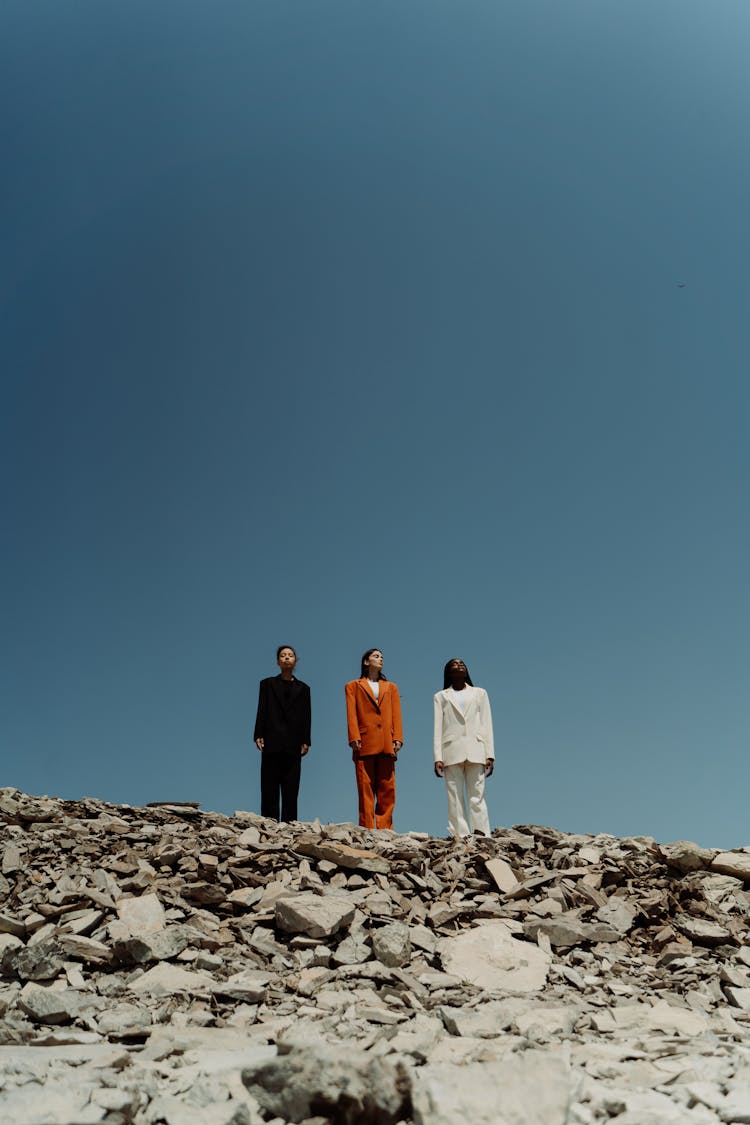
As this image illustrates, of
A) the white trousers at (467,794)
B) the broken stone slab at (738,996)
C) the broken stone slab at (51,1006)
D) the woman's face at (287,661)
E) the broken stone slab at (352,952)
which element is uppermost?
the woman's face at (287,661)

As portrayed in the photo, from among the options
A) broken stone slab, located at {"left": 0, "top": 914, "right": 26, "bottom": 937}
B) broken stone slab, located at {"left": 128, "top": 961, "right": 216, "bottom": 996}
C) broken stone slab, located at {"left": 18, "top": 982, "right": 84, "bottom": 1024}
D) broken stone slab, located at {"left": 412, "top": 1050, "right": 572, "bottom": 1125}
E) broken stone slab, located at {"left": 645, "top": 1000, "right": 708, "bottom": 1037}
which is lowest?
broken stone slab, located at {"left": 412, "top": 1050, "right": 572, "bottom": 1125}

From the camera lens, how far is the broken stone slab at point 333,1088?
11.0 feet

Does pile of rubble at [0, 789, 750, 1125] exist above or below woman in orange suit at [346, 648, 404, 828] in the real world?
below

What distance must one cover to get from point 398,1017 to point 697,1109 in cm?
183

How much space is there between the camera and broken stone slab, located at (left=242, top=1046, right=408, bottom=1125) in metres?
3.34

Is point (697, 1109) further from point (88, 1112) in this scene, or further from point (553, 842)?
point (553, 842)

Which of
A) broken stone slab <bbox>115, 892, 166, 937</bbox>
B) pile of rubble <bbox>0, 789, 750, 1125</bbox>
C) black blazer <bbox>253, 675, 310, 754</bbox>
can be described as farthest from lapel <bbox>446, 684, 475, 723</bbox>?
broken stone slab <bbox>115, 892, 166, 937</bbox>

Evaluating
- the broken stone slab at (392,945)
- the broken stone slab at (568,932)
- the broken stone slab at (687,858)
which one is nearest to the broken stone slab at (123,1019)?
the broken stone slab at (392,945)

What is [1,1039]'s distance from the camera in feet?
15.2

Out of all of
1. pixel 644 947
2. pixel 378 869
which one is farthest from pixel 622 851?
pixel 378 869

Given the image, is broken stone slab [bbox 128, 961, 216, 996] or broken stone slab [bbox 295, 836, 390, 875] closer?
broken stone slab [bbox 128, 961, 216, 996]

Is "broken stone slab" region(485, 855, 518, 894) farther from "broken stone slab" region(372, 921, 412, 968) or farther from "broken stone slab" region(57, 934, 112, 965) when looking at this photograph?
"broken stone slab" region(57, 934, 112, 965)

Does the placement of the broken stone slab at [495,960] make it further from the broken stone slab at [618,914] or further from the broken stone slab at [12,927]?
the broken stone slab at [12,927]

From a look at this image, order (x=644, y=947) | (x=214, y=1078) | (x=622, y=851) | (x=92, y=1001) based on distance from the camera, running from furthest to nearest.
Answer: (x=622, y=851) < (x=644, y=947) < (x=92, y=1001) < (x=214, y=1078)
